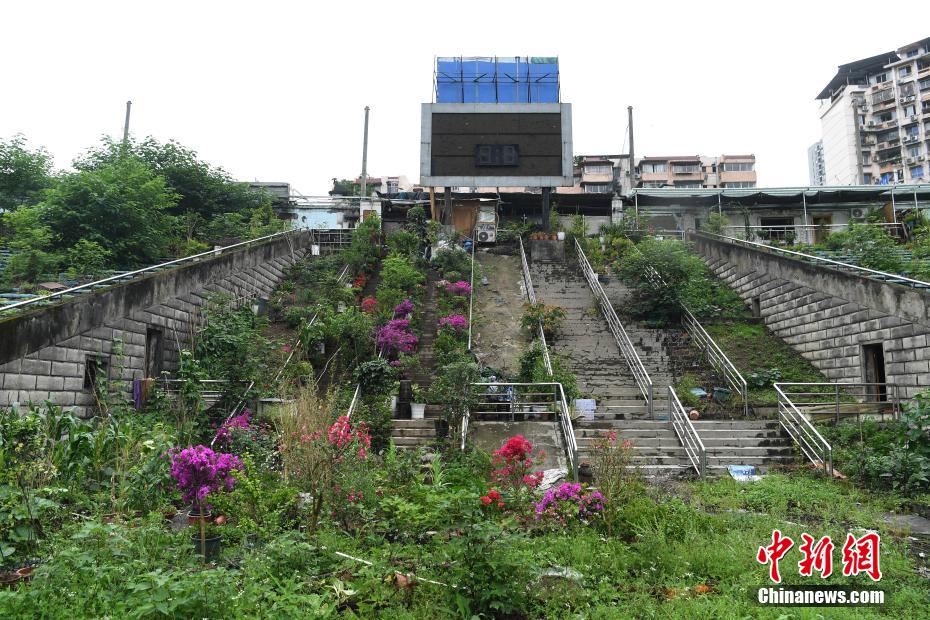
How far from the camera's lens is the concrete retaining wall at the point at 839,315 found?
1205cm

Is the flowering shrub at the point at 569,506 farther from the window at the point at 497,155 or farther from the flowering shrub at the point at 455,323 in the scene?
the window at the point at 497,155

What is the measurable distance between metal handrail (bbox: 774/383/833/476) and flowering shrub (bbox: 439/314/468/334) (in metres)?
8.09

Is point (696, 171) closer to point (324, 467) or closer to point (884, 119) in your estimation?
point (884, 119)

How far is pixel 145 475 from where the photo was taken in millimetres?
7375

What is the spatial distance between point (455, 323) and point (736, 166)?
205 feet

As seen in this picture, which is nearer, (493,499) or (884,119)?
(493,499)

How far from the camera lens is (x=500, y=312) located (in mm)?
19312

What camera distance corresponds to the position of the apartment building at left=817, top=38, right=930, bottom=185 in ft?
198

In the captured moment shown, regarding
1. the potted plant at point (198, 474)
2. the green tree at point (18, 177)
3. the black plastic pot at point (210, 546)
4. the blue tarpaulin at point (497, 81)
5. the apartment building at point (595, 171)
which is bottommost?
the black plastic pot at point (210, 546)

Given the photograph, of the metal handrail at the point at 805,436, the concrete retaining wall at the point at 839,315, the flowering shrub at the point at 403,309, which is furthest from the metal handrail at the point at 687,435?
the flowering shrub at the point at 403,309

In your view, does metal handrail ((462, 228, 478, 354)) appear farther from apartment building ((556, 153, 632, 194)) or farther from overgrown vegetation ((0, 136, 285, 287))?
apartment building ((556, 153, 632, 194))

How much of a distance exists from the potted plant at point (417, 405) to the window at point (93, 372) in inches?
236

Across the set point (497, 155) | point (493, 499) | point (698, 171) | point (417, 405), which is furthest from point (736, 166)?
point (493, 499)

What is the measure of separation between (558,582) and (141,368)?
10.5 m
